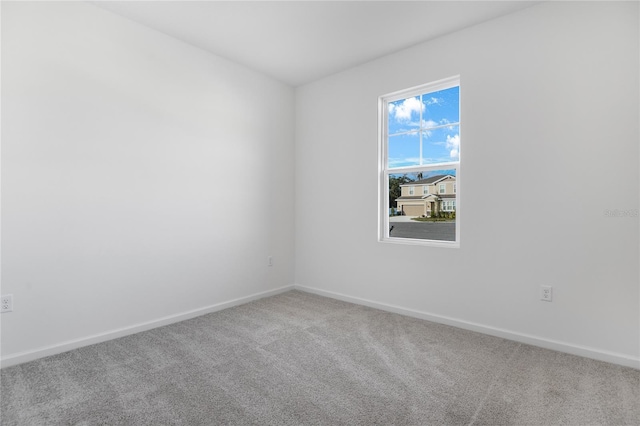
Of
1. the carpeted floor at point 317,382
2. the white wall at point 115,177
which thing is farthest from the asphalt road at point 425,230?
the white wall at point 115,177

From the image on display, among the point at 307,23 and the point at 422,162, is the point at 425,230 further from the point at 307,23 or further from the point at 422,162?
the point at 307,23

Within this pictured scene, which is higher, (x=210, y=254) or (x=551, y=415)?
(x=210, y=254)

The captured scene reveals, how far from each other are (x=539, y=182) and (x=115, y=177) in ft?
11.2

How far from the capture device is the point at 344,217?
3.88m

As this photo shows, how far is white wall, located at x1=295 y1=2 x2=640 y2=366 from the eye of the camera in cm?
231

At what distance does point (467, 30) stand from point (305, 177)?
232 cm

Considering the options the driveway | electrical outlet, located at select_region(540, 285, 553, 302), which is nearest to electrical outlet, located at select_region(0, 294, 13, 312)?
the driveway

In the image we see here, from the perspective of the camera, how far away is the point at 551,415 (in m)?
1.73

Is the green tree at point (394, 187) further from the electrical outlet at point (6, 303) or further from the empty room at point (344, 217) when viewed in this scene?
the electrical outlet at point (6, 303)

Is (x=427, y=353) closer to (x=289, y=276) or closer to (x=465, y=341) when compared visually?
(x=465, y=341)

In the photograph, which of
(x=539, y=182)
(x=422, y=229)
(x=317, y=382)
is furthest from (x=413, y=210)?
(x=317, y=382)

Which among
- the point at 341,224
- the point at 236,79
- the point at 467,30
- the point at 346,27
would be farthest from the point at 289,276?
the point at 467,30

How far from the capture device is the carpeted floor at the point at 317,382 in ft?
5.68

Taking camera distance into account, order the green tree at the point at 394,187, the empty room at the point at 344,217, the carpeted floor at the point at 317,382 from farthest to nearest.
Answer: the green tree at the point at 394,187
the empty room at the point at 344,217
the carpeted floor at the point at 317,382
